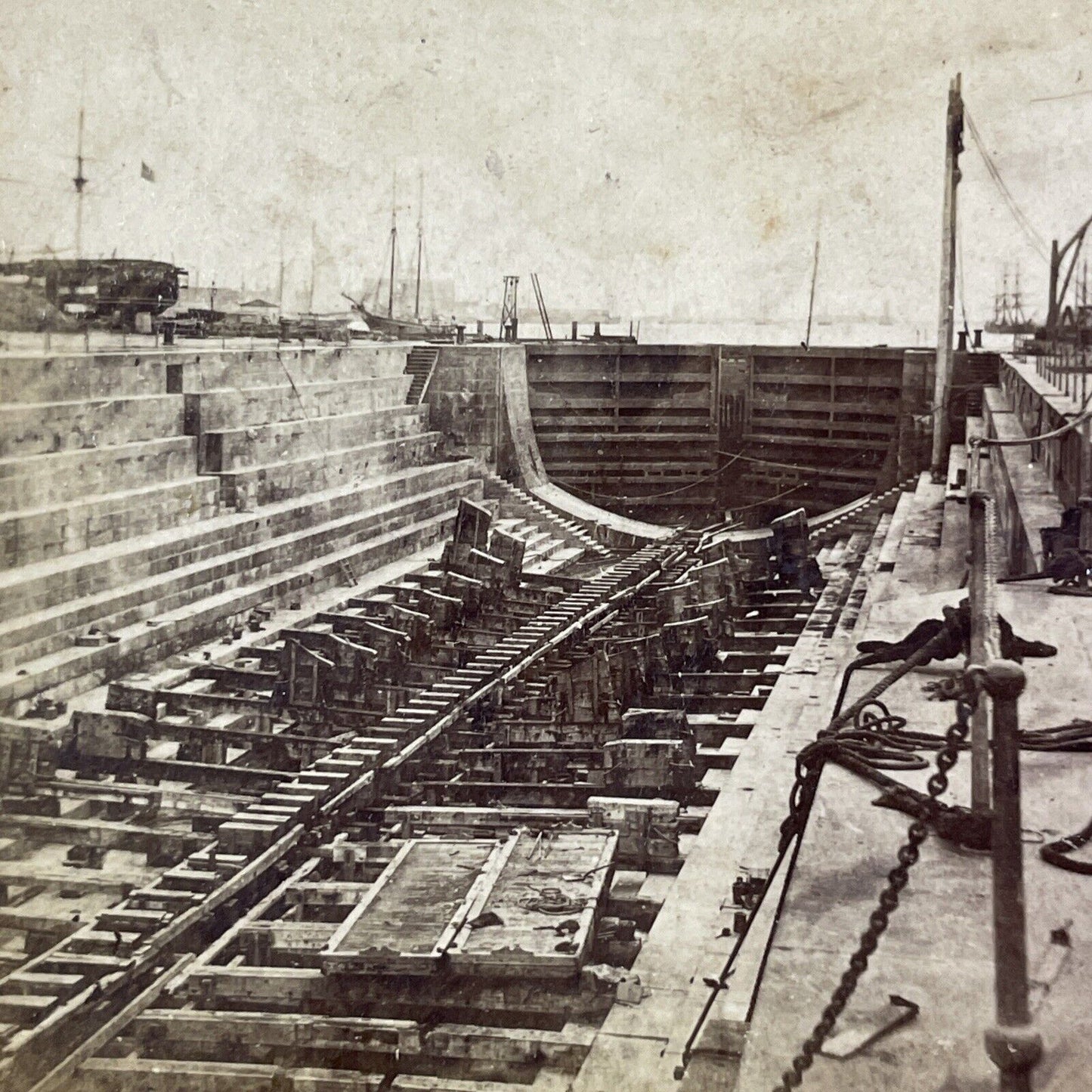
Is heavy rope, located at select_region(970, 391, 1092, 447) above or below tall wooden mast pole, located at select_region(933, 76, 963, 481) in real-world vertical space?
below

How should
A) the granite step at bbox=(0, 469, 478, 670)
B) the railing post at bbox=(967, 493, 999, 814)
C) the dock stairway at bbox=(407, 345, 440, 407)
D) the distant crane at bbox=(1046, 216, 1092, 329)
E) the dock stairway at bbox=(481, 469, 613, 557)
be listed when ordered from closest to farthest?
the railing post at bbox=(967, 493, 999, 814) < the distant crane at bbox=(1046, 216, 1092, 329) < the granite step at bbox=(0, 469, 478, 670) < the dock stairway at bbox=(481, 469, 613, 557) < the dock stairway at bbox=(407, 345, 440, 407)

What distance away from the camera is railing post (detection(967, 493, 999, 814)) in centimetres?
290

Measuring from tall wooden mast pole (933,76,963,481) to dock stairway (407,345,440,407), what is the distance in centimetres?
716

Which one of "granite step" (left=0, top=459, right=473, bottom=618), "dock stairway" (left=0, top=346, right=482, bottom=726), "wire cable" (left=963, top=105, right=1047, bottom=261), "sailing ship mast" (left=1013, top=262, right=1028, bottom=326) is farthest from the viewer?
"sailing ship mast" (left=1013, top=262, right=1028, bottom=326)

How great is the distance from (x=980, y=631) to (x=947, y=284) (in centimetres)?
1395

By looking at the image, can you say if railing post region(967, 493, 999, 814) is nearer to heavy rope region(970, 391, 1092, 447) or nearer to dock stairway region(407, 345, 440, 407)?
heavy rope region(970, 391, 1092, 447)

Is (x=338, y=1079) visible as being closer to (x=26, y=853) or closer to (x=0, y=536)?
(x=26, y=853)

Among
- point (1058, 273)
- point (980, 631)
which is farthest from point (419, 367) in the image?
point (980, 631)

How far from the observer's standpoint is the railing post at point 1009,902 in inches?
80.6

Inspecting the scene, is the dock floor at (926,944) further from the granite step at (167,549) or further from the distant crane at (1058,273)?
the granite step at (167,549)

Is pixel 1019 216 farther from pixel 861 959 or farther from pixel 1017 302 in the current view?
pixel 861 959

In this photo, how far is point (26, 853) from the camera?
6.12m

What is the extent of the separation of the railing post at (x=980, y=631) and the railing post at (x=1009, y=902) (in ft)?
2.11

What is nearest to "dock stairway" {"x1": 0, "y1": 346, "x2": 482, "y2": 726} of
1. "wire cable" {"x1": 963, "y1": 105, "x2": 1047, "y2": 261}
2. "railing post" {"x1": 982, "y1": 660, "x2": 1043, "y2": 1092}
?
"railing post" {"x1": 982, "y1": 660, "x2": 1043, "y2": 1092}
